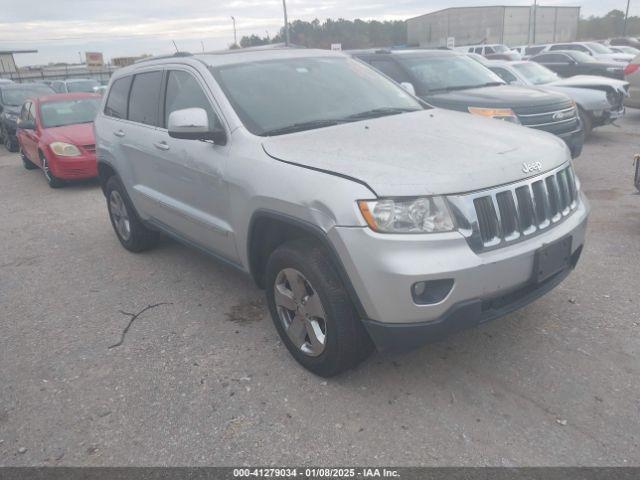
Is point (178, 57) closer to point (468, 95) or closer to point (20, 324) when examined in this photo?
point (20, 324)

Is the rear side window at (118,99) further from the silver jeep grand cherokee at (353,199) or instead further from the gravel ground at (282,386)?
the gravel ground at (282,386)

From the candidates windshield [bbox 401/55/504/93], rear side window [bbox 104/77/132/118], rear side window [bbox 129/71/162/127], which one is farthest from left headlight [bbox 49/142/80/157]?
windshield [bbox 401/55/504/93]

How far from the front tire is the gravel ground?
0.19 m

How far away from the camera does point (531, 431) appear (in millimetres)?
2668

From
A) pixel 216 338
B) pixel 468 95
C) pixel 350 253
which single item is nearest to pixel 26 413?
pixel 216 338

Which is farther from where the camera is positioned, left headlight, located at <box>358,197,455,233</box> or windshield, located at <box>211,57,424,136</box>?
windshield, located at <box>211,57,424,136</box>

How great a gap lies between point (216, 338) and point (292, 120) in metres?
1.59

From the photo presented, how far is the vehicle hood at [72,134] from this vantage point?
8.84 meters

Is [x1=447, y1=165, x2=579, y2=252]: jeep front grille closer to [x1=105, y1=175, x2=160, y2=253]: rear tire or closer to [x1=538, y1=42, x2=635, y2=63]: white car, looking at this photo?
[x1=105, y1=175, x2=160, y2=253]: rear tire

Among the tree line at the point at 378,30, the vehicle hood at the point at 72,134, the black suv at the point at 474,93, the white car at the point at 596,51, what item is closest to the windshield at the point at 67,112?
the vehicle hood at the point at 72,134

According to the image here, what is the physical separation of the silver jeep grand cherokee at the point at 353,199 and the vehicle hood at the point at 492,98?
3.29 meters

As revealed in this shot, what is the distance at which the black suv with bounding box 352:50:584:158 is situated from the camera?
724 cm

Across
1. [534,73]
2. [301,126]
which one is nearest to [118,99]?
[301,126]

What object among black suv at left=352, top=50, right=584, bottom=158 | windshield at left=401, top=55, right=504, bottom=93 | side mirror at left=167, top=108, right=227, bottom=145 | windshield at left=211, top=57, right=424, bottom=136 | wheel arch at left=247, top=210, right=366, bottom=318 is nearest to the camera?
wheel arch at left=247, top=210, right=366, bottom=318
